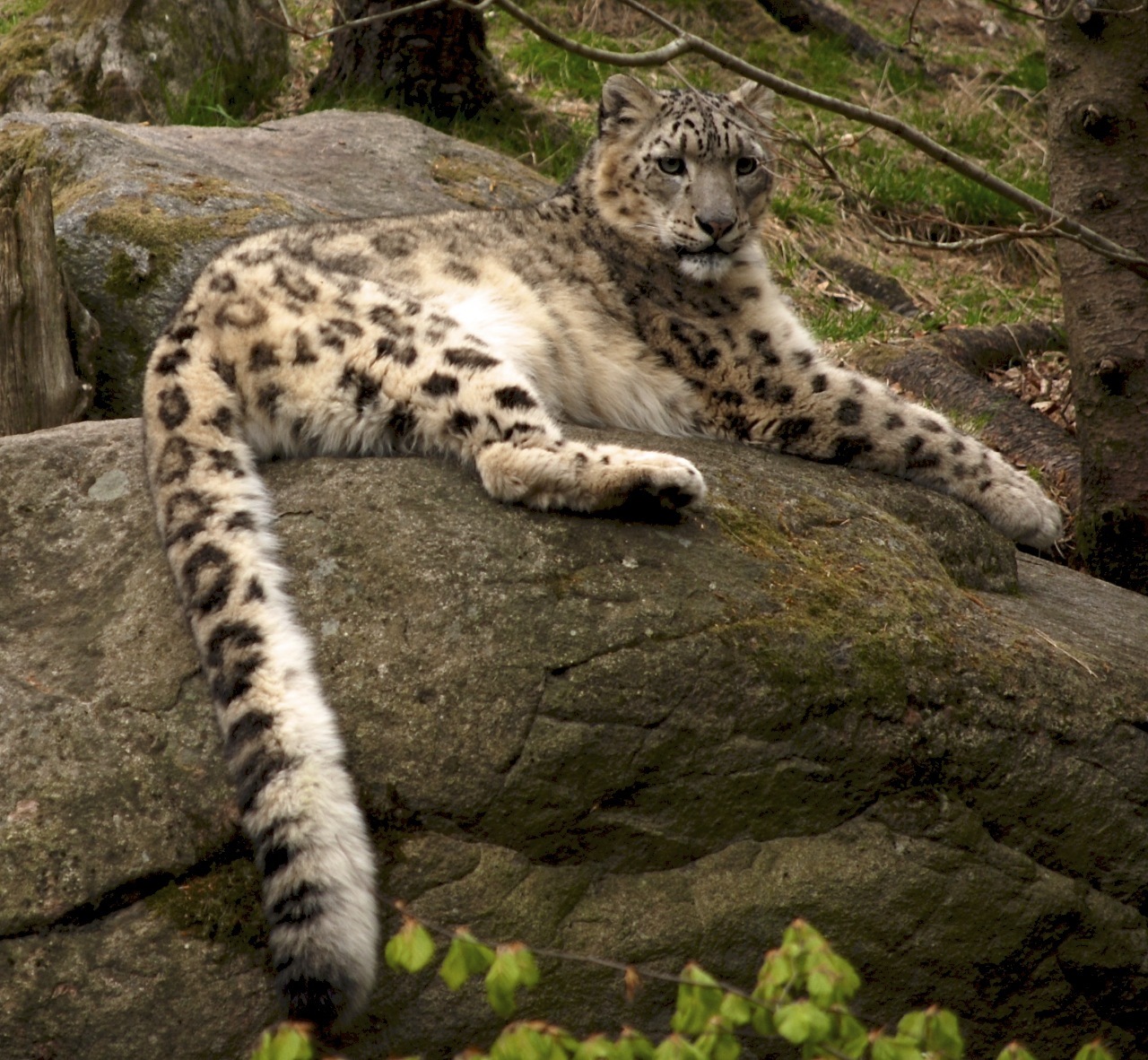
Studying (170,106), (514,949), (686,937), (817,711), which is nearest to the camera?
(514,949)

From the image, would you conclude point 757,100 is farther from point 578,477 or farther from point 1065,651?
point 1065,651

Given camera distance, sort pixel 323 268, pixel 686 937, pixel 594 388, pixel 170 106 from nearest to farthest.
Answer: pixel 686 937 → pixel 323 268 → pixel 594 388 → pixel 170 106

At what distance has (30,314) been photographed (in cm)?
466

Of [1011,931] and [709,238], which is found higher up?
[709,238]

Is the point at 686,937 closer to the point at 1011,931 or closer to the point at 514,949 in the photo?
the point at 1011,931

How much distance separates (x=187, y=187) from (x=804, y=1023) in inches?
192

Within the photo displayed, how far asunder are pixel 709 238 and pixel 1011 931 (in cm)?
236

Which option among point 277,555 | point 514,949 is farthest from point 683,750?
point 514,949

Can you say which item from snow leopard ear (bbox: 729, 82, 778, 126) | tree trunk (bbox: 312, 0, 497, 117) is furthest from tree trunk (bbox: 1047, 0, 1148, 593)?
tree trunk (bbox: 312, 0, 497, 117)

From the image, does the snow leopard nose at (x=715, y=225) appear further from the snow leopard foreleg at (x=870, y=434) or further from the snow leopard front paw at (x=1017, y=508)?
the snow leopard front paw at (x=1017, y=508)

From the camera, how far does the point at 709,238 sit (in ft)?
14.4

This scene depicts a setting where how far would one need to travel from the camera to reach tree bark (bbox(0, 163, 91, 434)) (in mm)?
4586

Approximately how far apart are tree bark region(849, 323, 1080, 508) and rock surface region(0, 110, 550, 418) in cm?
204

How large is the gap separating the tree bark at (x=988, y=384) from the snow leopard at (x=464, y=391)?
1.42 meters
